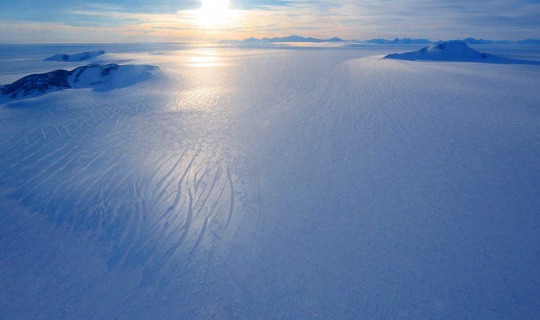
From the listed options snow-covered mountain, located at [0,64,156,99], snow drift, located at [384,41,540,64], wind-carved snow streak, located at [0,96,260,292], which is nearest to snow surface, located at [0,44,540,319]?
wind-carved snow streak, located at [0,96,260,292]

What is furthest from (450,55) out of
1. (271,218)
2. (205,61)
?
(271,218)

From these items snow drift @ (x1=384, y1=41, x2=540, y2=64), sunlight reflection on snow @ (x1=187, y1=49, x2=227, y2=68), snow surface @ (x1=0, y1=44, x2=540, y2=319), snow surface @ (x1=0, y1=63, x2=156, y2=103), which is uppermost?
snow drift @ (x1=384, y1=41, x2=540, y2=64)

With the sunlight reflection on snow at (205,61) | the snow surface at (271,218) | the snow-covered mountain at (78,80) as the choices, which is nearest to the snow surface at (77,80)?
the snow-covered mountain at (78,80)

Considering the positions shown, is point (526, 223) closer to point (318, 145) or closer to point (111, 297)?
point (318, 145)

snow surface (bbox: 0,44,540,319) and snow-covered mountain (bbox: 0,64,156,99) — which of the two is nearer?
snow surface (bbox: 0,44,540,319)

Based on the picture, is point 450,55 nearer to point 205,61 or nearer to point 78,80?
point 205,61

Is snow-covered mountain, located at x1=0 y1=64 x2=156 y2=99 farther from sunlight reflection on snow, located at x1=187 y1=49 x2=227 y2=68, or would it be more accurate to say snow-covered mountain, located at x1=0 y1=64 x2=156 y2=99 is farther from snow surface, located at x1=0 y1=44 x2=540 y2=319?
sunlight reflection on snow, located at x1=187 y1=49 x2=227 y2=68

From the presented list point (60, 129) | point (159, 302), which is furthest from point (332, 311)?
point (60, 129)
